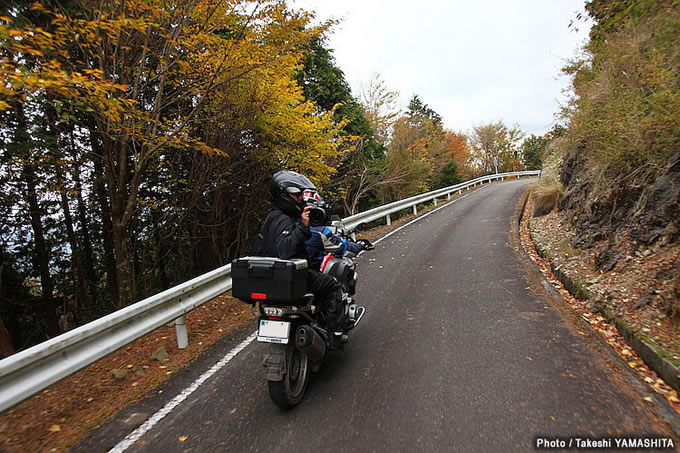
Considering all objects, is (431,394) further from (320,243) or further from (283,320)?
(320,243)

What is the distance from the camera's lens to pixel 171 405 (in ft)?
10.4

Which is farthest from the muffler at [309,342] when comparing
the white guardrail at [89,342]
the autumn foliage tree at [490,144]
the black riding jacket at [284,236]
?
the autumn foliage tree at [490,144]

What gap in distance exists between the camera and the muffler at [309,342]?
2949 millimetres

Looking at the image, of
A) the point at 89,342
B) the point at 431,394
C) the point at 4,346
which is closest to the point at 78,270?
the point at 4,346

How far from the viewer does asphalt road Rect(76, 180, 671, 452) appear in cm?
253

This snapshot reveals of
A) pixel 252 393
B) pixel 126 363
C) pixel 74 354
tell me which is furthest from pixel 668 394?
pixel 126 363

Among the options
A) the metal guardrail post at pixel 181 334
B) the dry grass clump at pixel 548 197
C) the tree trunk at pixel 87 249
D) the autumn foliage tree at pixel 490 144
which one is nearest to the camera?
the metal guardrail post at pixel 181 334

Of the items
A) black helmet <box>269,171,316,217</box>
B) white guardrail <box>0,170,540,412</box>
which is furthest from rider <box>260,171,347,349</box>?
white guardrail <box>0,170,540,412</box>

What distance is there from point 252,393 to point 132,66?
6.00m

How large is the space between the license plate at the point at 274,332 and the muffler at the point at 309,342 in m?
0.18

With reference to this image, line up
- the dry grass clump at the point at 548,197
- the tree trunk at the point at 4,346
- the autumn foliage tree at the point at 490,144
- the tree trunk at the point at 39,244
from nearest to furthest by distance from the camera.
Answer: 1. the tree trunk at the point at 4,346
2. the tree trunk at the point at 39,244
3. the dry grass clump at the point at 548,197
4. the autumn foliage tree at the point at 490,144

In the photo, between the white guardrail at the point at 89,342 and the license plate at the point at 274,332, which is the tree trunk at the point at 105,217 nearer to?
the white guardrail at the point at 89,342

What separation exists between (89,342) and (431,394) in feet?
10.3

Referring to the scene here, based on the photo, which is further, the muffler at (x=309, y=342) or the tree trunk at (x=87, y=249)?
the tree trunk at (x=87, y=249)
